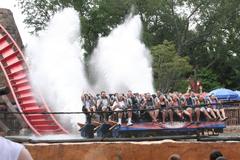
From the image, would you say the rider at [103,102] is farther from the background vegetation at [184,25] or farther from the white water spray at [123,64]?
the background vegetation at [184,25]

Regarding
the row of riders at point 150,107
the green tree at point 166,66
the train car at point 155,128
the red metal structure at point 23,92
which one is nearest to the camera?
the train car at point 155,128

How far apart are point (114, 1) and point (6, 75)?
92.3 feet

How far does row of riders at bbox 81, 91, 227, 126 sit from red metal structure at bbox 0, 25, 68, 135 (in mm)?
2657

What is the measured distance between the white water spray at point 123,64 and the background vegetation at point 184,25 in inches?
190

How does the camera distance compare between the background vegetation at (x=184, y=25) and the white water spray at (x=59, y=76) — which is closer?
the white water spray at (x=59, y=76)

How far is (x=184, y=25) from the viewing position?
5266 centimetres

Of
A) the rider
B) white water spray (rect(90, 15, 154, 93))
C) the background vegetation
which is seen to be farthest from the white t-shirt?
the background vegetation

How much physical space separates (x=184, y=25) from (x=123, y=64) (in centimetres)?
1935

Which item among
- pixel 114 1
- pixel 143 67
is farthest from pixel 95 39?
pixel 143 67

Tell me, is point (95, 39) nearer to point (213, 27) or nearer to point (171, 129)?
point (213, 27)

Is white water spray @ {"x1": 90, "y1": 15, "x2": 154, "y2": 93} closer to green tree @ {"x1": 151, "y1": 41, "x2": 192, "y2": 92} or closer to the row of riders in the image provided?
Result: green tree @ {"x1": 151, "y1": 41, "x2": 192, "y2": 92}

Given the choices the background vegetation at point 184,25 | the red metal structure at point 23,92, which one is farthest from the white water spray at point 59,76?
the background vegetation at point 184,25

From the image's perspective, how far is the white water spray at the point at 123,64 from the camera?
32.4 meters

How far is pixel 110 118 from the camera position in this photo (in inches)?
669
